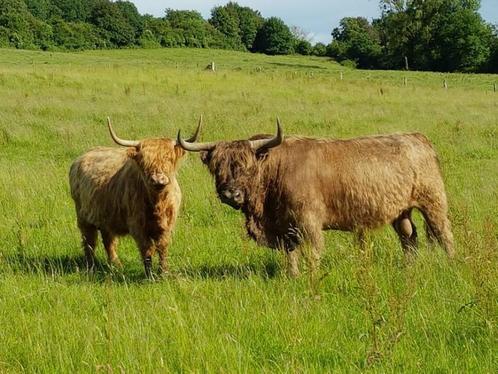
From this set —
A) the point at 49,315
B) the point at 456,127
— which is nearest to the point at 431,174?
the point at 49,315

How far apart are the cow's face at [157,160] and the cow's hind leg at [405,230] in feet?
7.90

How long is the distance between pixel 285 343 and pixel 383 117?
15204 millimetres

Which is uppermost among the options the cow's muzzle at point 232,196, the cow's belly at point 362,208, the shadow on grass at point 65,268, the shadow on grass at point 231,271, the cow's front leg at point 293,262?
the cow's muzzle at point 232,196

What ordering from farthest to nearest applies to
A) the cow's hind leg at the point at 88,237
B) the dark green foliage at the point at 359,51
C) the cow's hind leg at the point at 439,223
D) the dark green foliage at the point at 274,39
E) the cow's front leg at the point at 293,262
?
1. the dark green foliage at the point at 274,39
2. the dark green foliage at the point at 359,51
3. the cow's hind leg at the point at 88,237
4. the cow's hind leg at the point at 439,223
5. the cow's front leg at the point at 293,262

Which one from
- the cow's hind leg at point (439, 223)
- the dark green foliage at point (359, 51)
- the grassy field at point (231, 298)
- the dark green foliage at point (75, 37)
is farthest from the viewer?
the dark green foliage at point (359, 51)

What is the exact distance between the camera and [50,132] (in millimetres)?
14750

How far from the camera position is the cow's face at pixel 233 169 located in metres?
5.55

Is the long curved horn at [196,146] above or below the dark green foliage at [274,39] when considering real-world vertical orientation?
below

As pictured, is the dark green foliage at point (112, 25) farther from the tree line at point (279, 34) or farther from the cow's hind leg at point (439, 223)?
the cow's hind leg at point (439, 223)

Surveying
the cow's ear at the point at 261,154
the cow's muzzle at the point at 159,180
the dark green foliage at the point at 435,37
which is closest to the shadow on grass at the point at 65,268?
the cow's muzzle at the point at 159,180

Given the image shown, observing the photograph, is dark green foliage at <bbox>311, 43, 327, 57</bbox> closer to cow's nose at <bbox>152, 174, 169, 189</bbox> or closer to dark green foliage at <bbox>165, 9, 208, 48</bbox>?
dark green foliage at <bbox>165, 9, 208, 48</bbox>

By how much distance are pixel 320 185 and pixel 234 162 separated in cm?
86

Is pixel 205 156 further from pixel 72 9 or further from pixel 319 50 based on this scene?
pixel 72 9

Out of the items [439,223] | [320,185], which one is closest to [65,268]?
[320,185]
